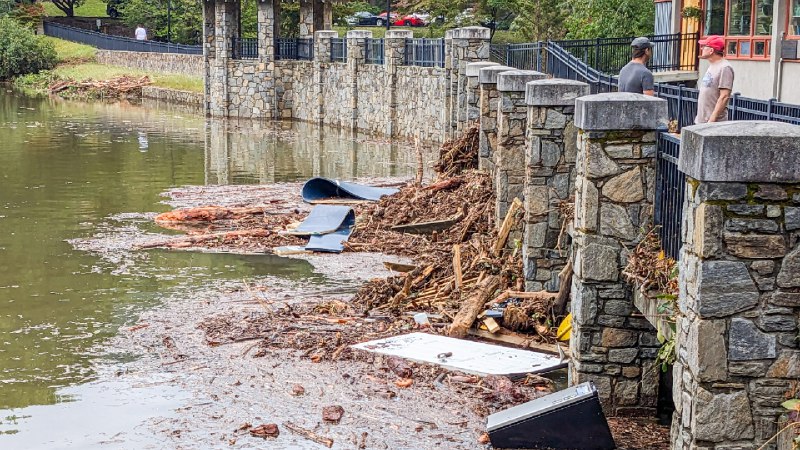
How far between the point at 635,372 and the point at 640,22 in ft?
86.7

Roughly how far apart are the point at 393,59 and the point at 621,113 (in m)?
28.2

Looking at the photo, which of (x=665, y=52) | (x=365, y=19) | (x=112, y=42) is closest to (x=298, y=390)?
(x=665, y=52)

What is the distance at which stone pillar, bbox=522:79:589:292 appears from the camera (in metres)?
12.4

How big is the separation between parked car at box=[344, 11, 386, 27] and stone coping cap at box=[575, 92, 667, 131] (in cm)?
6120

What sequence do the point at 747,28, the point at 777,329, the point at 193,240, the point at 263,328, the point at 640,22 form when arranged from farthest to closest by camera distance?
the point at 640,22, the point at 747,28, the point at 193,240, the point at 263,328, the point at 777,329

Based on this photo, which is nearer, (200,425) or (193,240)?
(200,425)

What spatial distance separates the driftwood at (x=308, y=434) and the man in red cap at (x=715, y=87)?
461 cm

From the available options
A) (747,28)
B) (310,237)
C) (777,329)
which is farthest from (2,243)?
(747,28)

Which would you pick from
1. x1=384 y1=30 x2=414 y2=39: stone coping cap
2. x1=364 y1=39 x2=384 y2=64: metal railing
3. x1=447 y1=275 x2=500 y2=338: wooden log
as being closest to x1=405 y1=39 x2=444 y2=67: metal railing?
x1=384 y1=30 x2=414 y2=39: stone coping cap

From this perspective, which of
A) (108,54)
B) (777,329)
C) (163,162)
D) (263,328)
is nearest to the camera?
(777,329)

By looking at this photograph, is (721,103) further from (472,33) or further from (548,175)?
(472,33)

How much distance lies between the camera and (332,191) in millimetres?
22562

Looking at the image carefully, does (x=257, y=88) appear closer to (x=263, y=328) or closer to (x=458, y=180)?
(x=458, y=180)

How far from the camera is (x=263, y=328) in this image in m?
12.6
